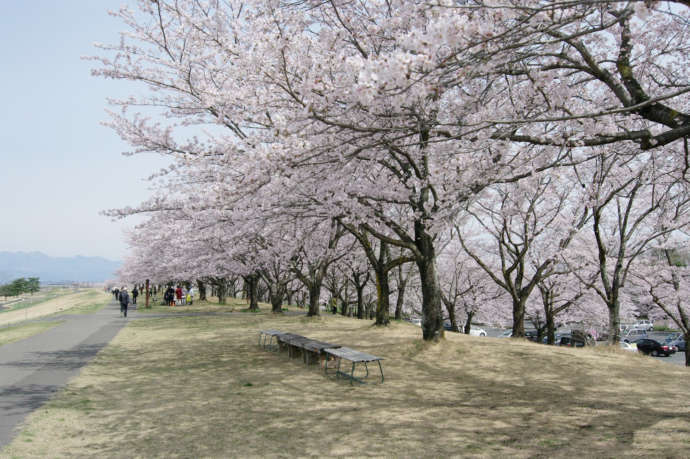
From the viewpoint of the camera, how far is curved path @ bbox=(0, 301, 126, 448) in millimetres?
6715

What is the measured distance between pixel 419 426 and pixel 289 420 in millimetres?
1795

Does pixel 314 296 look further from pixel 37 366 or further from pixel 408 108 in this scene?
pixel 408 108

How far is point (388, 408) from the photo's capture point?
22.3 feet

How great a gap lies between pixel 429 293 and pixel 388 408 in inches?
201

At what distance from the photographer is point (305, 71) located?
6539 millimetres

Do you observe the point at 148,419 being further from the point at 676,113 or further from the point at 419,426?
the point at 676,113

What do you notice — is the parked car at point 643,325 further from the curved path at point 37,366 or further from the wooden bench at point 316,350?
the curved path at point 37,366

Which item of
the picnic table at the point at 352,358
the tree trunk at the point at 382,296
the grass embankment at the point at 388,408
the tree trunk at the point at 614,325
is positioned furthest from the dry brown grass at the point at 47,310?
the tree trunk at the point at 614,325

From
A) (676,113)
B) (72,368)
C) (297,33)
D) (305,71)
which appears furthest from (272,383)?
(676,113)

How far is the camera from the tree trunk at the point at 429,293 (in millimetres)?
11570

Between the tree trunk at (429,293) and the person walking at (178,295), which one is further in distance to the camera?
the person walking at (178,295)

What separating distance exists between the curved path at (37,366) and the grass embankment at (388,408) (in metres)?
0.31

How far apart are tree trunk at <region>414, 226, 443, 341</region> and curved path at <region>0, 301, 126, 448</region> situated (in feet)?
26.4

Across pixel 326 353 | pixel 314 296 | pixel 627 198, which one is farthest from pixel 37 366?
pixel 627 198
